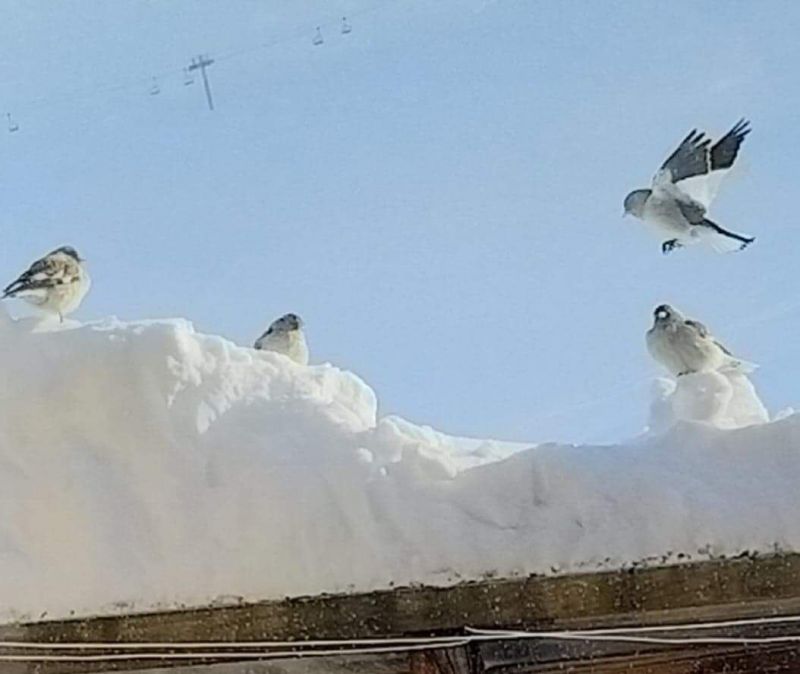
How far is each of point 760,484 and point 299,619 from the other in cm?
70

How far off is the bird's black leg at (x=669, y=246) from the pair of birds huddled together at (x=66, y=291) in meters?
1.51

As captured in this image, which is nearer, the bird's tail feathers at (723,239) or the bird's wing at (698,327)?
the bird's wing at (698,327)

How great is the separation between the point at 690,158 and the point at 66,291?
2185 mm

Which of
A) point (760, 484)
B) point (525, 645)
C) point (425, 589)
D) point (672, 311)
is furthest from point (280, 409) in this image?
point (672, 311)

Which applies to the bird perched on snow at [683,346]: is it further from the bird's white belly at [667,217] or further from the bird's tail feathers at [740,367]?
the bird's white belly at [667,217]

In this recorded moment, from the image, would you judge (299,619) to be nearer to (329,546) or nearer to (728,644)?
(329,546)

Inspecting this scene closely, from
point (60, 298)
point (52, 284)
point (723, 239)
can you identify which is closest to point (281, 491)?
point (60, 298)

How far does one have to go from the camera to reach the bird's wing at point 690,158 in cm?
369

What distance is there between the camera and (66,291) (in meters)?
2.74

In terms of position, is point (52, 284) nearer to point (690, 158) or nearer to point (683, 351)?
point (683, 351)

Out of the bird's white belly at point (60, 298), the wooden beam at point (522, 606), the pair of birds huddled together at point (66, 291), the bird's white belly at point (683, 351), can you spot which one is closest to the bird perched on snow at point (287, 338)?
the pair of birds huddled together at point (66, 291)

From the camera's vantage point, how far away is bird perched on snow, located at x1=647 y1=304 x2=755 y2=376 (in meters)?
2.63

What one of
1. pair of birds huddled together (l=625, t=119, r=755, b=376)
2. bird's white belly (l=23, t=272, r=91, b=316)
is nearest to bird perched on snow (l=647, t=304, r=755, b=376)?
pair of birds huddled together (l=625, t=119, r=755, b=376)

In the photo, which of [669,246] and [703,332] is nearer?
[703,332]
